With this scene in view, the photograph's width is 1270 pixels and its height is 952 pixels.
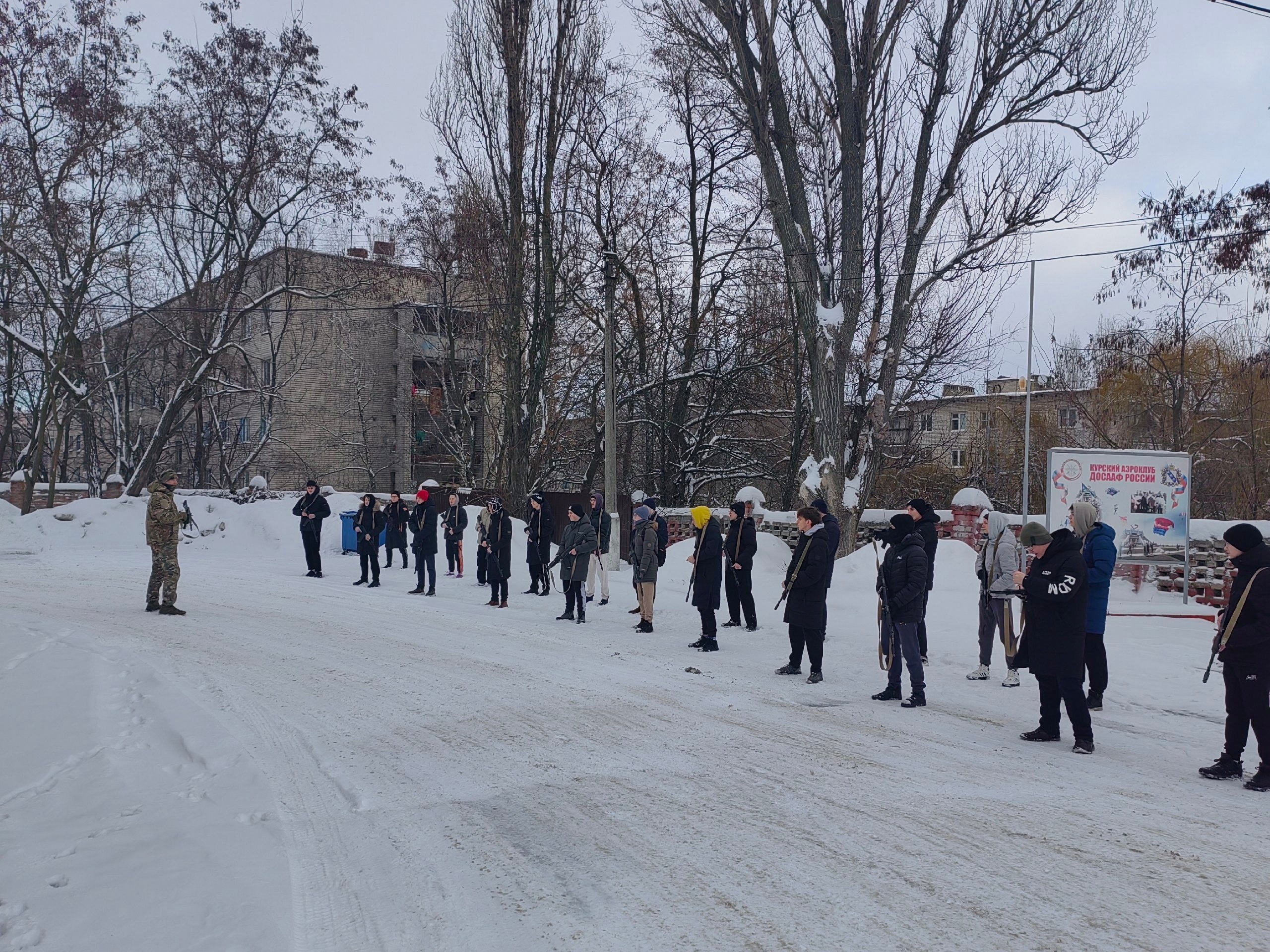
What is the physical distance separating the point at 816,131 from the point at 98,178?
2319cm

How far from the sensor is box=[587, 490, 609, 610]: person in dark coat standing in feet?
50.6

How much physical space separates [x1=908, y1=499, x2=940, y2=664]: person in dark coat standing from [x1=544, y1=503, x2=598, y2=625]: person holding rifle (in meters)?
4.97

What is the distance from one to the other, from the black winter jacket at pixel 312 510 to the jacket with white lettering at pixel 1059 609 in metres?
15.1

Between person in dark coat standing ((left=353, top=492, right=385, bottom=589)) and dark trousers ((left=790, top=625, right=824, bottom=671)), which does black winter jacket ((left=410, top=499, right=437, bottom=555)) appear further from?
dark trousers ((left=790, top=625, right=824, bottom=671))

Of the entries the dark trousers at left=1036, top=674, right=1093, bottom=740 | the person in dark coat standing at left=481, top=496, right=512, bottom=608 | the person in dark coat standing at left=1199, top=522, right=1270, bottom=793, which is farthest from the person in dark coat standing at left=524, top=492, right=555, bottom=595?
the person in dark coat standing at left=1199, top=522, right=1270, bottom=793

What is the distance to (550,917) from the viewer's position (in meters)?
4.35

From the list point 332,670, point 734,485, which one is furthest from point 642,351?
point 332,670

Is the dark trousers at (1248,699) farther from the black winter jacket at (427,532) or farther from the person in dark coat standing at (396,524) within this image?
the person in dark coat standing at (396,524)

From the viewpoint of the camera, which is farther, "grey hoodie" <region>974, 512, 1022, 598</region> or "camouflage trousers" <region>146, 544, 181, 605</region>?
"camouflage trousers" <region>146, 544, 181, 605</region>

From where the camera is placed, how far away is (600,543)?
16438 millimetres

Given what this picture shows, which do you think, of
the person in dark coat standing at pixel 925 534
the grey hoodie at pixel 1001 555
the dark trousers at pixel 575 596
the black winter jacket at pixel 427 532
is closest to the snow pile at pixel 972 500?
the person in dark coat standing at pixel 925 534

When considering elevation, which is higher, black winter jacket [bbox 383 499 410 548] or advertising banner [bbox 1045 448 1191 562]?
advertising banner [bbox 1045 448 1191 562]

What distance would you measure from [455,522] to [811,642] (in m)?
10.8

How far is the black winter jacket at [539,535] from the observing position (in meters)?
16.9
